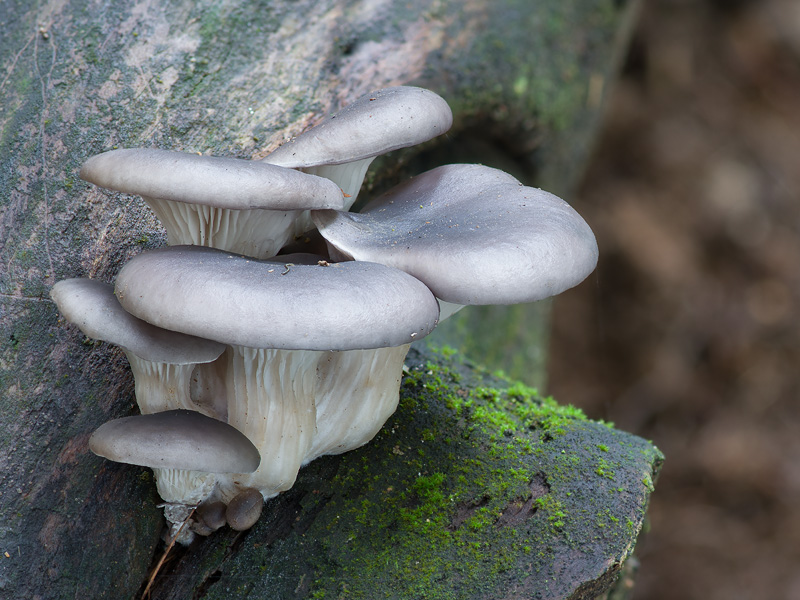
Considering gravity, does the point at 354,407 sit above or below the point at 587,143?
above

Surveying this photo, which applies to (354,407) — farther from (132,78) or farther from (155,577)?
(132,78)

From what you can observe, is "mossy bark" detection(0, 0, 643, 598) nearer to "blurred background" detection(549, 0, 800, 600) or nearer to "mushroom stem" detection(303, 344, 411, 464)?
"mushroom stem" detection(303, 344, 411, 464)

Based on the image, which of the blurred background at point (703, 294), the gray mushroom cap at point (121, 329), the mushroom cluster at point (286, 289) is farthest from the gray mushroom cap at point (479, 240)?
the blurred background at point (703, 294)

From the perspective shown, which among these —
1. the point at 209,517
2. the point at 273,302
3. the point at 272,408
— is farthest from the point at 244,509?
the point at 273,302

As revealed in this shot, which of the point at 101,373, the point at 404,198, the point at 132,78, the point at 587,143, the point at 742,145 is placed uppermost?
the point at 132,78

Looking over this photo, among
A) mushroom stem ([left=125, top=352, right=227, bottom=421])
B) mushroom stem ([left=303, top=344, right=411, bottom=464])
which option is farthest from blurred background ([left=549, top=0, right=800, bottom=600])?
mushroom stem ([left=125, top=352, right=227, bottom=421])

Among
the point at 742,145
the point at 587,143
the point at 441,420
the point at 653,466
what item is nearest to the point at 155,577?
the point at 441,420

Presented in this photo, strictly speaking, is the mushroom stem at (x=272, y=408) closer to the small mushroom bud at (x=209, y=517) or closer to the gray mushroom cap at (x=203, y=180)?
the small mushroom bud at (x=209, y=517)
